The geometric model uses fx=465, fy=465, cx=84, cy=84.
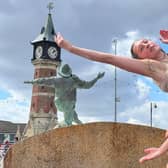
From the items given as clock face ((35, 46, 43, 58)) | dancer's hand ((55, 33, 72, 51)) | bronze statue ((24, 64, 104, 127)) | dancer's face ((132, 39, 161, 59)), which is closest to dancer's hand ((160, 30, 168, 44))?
dancer's face ((132, 39, 161, 59))

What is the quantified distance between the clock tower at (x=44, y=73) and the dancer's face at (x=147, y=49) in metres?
47.5

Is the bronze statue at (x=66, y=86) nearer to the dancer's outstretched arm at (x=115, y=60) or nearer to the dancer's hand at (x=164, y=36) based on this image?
the dancer's hand at (x=164, y=36)

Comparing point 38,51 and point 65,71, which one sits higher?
point 38,51

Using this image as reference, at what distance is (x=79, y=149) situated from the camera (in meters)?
5.01

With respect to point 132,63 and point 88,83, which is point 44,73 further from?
point 132,63

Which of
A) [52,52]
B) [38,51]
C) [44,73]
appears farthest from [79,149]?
[38,51]

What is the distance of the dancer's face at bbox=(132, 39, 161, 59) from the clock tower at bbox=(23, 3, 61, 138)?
4753 centimetres

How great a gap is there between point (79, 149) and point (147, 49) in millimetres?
1676

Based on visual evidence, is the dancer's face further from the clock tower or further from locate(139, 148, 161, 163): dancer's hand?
the clock tower

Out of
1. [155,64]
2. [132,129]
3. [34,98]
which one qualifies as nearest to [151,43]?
[155,64]

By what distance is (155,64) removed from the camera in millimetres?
3684

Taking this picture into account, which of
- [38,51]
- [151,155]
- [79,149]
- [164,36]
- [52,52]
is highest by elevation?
[38,51]

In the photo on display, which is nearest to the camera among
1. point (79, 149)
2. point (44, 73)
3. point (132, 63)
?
point (132, 63)

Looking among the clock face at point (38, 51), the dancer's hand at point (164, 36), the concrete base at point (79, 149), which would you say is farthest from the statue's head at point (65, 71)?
the clock face at point (38, 51)
